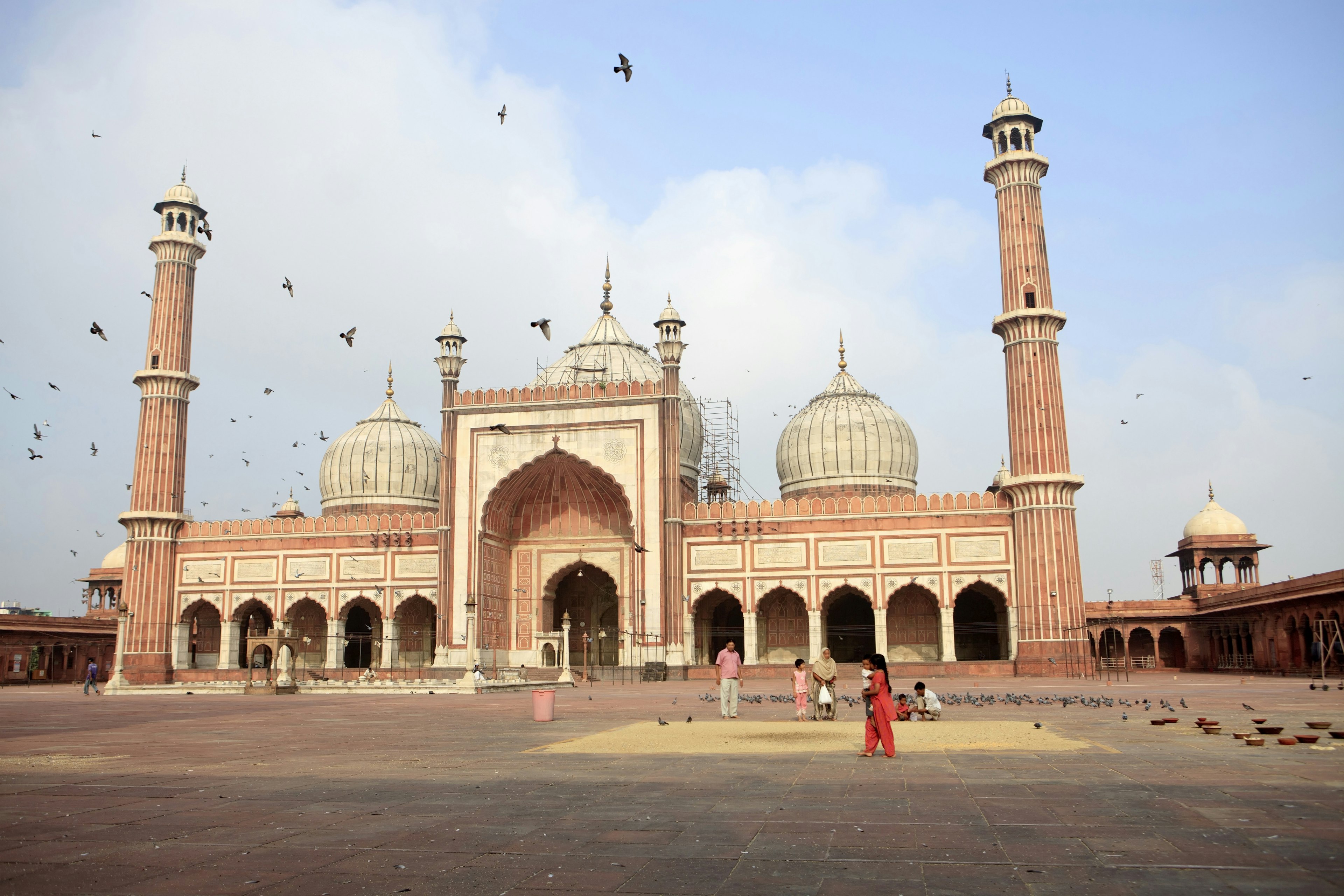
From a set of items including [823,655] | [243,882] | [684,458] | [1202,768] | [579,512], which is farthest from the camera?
[684,458]

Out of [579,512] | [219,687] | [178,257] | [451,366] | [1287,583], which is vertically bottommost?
[219,687]

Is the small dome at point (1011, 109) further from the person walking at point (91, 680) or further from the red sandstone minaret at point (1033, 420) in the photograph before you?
the person walking at point (91, 680)

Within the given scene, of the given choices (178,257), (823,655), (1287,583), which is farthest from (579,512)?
(823,655)

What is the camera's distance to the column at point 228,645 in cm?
4281

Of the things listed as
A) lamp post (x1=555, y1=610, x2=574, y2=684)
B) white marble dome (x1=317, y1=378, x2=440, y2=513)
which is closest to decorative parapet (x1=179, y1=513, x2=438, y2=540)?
white marble dome (x1=317, y1=378, x2=440, y2=513)

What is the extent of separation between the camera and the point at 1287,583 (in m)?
32.1

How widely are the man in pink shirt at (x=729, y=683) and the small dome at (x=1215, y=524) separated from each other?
39.4 m

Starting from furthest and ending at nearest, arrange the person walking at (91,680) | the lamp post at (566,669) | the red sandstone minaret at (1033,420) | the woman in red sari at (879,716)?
the red sandstone minaret at (1033,420)
the lamp post at (566,669)
the person walking at (91,680)
the woman in red sari at (879,716)

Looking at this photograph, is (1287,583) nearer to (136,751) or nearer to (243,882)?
(136,751)

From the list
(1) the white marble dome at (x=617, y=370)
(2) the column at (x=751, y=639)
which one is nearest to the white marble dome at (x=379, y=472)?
(1) the white marble dome at (x=617, y=370)

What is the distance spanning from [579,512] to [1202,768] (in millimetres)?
33910

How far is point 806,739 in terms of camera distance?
1163 cm

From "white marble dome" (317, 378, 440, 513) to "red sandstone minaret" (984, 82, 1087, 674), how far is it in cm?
2687

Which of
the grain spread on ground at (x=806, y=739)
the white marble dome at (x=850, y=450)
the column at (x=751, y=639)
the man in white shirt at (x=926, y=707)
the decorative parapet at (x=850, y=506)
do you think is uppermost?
the white marble dome at (x=850, y=450)
